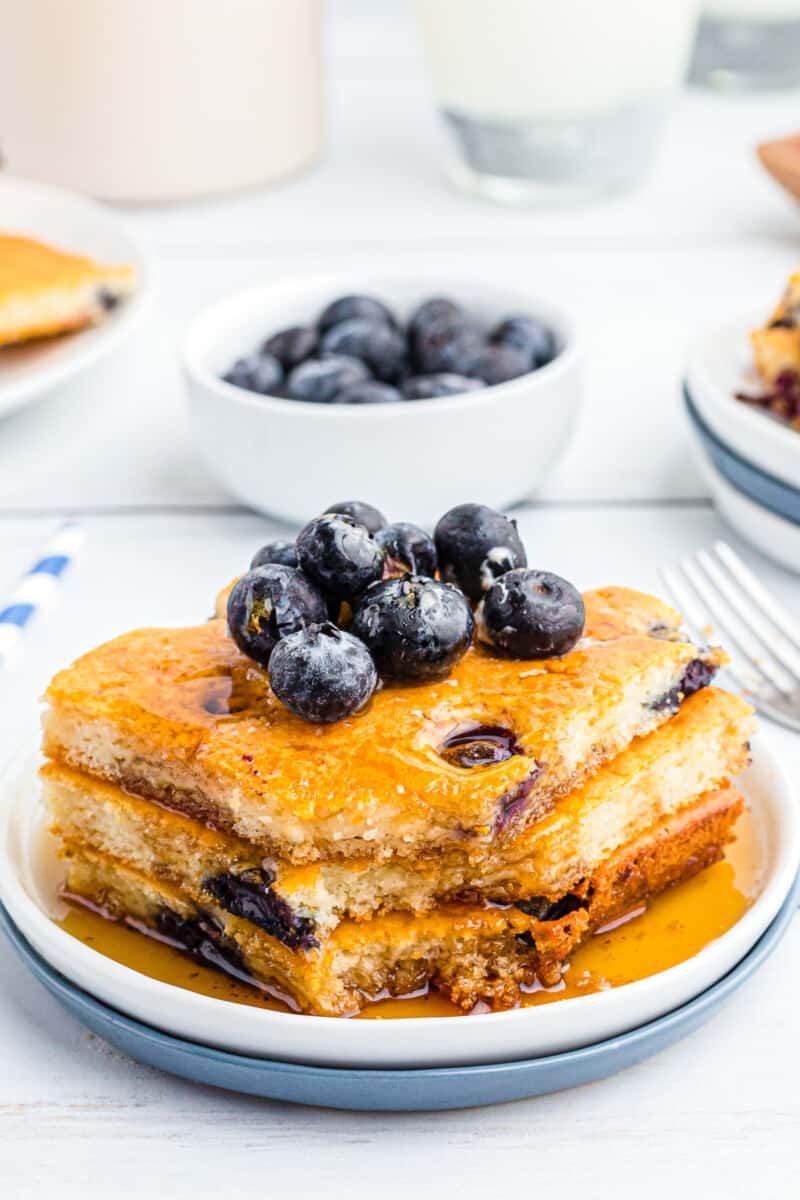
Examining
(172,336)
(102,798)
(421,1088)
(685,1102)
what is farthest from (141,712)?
(172,336)

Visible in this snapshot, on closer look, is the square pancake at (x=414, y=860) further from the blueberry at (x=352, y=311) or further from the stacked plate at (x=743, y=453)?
the blueberry at (x=352, y=311)

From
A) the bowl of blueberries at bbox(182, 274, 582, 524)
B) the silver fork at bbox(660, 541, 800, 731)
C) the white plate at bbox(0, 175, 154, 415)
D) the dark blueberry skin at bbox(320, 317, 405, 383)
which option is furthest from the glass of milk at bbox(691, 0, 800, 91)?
the silver fork at bbox(660, 541, 800, 731)

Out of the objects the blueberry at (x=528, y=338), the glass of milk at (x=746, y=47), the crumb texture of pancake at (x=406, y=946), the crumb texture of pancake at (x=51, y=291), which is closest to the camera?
the crumb texture of pancake at (x=406, y=946)

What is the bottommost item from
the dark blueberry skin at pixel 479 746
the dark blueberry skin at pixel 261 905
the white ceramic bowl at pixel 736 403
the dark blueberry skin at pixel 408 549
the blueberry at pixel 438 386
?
the dark blueberry skin at pixel 261 905

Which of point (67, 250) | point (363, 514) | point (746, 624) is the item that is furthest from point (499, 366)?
point (67, 250)

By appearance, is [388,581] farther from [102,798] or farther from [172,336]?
[172,336]

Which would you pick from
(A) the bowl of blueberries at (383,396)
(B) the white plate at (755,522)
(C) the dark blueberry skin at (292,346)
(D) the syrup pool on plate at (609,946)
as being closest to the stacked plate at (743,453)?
(B) the white plate at (755,522)

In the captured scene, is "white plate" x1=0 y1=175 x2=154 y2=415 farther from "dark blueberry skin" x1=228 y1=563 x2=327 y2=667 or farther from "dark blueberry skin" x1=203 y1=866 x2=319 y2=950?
"dark blueberry skin" x1=203 y1=866 x2=319 y2=950
